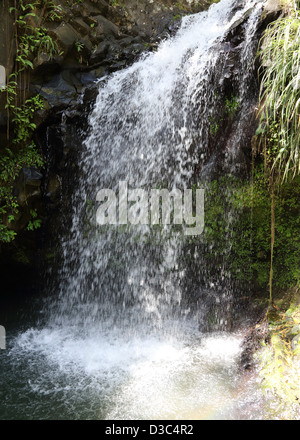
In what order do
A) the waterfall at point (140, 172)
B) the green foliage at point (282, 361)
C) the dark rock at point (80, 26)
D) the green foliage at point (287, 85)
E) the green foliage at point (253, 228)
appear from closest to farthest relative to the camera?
the green foliage at point (282, 361) → the green foliage at point (287, 85) → the green foliage at point (253, 228) → the waterfall at point (140, 172) → the dark rock at point (80, 26)

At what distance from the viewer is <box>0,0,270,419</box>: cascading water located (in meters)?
3.38

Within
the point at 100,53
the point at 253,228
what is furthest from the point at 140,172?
the point at 100,53

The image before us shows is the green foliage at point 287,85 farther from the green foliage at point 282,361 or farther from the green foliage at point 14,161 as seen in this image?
the green foliage at point 14,161

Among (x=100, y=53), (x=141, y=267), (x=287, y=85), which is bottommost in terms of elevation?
(x=141, y=267)

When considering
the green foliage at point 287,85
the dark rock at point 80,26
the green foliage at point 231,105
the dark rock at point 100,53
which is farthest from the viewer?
the dark rock at point 100,53

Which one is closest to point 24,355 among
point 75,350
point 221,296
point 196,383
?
point 75,350

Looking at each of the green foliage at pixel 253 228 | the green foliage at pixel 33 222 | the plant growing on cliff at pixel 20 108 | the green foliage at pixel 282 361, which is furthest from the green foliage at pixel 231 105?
the green foliage at pixel 33 222

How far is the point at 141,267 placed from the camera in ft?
15.9

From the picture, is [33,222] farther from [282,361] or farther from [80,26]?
[282,361]

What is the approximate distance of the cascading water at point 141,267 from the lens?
133 inches

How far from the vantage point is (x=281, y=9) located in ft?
13.3

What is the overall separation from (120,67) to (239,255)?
13.3 feet

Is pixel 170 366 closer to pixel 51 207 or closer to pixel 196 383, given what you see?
pixel 196 383

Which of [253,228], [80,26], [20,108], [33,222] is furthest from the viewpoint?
[80,26]
